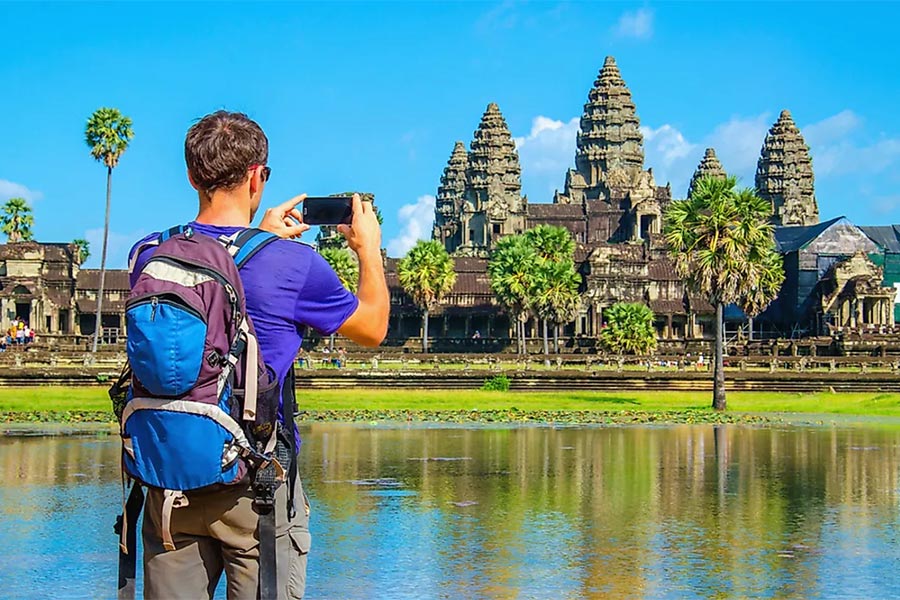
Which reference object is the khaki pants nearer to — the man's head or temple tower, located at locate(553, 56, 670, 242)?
the man's head

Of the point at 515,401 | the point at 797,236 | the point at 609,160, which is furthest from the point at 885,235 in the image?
the point at 515,401

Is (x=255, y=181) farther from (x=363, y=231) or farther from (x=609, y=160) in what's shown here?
(x=609, y=160)

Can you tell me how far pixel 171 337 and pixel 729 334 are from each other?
94079mm

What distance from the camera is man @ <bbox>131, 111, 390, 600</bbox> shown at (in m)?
5.32

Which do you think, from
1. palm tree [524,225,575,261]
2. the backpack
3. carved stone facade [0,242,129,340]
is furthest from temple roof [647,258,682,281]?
the backpack

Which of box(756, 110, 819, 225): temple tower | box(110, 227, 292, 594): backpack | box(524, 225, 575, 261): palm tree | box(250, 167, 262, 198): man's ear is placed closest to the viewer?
box(110, 227, 292, 594): backpack

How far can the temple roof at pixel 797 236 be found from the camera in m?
95.8

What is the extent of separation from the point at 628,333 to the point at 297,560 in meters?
64.5

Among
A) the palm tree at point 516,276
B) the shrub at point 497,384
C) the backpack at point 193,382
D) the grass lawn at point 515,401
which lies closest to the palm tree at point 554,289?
the palm tree at point 516,276

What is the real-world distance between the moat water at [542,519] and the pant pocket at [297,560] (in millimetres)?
5416

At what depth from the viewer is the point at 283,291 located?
5.39 meters

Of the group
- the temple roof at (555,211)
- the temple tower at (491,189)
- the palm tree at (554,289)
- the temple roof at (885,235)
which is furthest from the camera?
the temple roof at (555,211)

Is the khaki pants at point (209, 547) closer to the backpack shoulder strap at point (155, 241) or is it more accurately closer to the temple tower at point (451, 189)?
the backpack shoulder strap at point (155, 241)

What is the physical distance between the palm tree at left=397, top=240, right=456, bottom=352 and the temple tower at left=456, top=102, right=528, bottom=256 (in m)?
37.5
